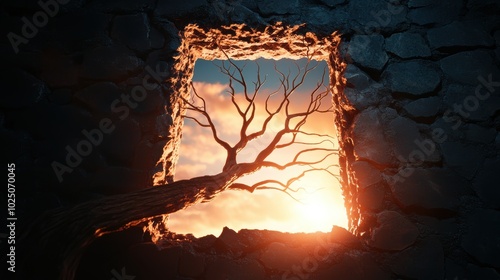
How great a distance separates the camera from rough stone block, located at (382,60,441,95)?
→ 6.44ft

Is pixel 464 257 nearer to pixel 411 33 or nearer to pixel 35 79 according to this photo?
pixel 411 33

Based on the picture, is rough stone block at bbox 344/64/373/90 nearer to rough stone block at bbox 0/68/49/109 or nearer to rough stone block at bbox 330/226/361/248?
rough stone block at bbox 330/226/361/248

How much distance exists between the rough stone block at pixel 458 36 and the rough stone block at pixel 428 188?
1.03 metres

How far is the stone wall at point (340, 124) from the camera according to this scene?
1645 mm

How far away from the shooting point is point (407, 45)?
→ 2.08m

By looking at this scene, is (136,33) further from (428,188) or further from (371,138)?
(428,188)

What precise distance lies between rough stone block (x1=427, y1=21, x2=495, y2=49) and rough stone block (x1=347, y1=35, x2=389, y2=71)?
0.40 metres

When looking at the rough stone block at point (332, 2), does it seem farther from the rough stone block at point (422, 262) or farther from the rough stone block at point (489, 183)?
the rough stone block at point (422, 262)

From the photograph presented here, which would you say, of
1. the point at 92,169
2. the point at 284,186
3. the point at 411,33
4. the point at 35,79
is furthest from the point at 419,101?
the point at 35,79

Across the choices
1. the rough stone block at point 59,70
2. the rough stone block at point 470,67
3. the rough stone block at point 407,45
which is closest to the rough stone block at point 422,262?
the rough stone block at point 470,67

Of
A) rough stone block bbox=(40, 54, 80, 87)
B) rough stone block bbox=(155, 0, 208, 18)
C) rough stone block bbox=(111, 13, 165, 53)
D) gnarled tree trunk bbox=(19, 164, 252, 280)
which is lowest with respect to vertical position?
gnarled tree trunk bbox=(19, 164, 252, 280)

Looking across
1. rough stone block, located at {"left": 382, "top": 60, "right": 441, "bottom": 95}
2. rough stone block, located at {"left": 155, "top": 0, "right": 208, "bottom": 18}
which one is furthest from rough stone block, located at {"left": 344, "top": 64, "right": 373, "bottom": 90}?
rough stone block, located at {"left": 155, "top": 0, "right": 208, "bottom": 18}

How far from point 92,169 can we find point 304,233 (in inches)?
58.7

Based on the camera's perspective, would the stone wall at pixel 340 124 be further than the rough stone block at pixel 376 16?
No
